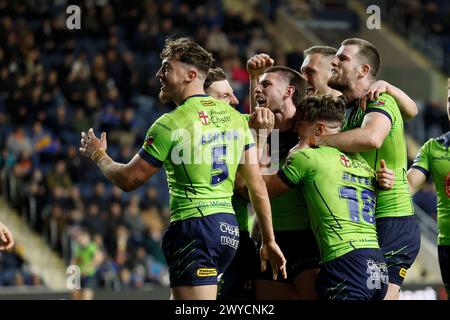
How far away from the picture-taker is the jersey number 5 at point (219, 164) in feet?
18.9

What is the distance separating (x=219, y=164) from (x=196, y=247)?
525mm

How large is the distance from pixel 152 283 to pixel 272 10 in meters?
9.12

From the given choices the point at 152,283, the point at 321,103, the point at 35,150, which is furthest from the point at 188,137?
the point at 35,150

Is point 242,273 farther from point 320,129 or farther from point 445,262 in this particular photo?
point 445,262

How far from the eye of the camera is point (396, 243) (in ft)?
21.1

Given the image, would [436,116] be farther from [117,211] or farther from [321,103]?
[321,103]

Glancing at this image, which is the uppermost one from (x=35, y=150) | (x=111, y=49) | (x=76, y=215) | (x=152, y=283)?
(x=111, y=49)

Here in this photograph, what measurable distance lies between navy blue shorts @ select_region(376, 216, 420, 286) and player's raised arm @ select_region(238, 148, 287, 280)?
0.88 meters

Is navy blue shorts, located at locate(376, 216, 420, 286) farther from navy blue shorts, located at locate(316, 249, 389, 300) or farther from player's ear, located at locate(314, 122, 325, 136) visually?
player's ear, located at locate(314, 122, 325, 136)

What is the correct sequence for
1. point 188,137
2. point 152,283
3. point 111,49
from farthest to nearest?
point 111,49
point 152,283
point 188,137

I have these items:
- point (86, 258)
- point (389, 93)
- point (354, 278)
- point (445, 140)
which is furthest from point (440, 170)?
point (86, 258)

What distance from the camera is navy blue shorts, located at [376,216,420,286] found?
21.1 feet

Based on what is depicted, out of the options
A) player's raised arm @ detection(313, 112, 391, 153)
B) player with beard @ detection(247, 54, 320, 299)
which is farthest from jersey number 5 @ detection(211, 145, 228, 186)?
player with beard @ detection(247, 54, 320, 299)

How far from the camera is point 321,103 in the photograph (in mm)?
6254
